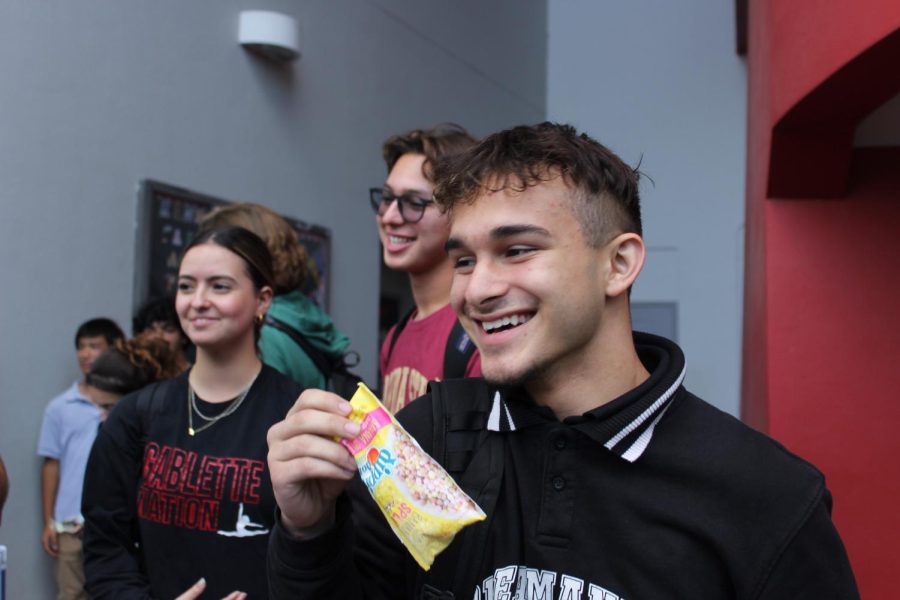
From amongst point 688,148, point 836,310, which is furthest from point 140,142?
point 688,148

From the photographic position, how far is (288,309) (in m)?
3.31

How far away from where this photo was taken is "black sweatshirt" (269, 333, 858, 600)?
4.65ft

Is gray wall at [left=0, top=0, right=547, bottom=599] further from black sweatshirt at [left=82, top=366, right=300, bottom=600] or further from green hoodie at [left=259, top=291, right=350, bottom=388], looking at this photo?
black sweatshirt at [left=82, top=366, right=300, bottom=600]

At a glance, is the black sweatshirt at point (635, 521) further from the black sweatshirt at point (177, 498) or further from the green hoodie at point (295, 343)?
the green hoodie at point (295, 343)

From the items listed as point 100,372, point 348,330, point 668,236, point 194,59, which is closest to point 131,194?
point 194,59

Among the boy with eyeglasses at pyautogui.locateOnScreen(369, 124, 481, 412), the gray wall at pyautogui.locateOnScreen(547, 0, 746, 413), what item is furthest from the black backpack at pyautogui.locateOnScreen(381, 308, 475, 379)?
the gray wall at pyautogui.locateOnScreen(547, 0, 746, 413)

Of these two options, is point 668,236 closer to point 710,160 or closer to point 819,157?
point 710,160

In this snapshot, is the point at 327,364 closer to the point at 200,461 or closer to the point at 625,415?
the point at 200,461

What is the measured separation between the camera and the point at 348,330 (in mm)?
8273

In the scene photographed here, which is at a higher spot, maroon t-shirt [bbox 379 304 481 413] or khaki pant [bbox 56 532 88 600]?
maroon t-shirt [bbox 379 304 481 413]

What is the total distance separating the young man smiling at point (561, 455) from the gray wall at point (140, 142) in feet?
13.4

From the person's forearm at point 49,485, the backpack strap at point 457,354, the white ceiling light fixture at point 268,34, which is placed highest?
the white ceiling light fixture at point 268,34

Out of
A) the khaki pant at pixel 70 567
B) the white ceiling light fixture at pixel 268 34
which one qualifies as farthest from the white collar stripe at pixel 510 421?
the white ceiling light fixture at pixel 268 34

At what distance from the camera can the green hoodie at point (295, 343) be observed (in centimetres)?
325
